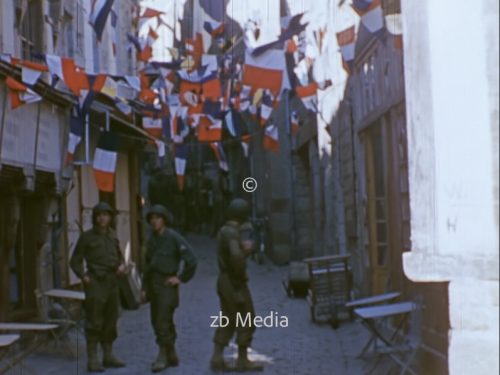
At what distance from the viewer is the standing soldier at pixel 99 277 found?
9.09m

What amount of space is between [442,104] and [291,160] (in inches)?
646

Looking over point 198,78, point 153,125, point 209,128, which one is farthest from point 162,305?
point 153,125

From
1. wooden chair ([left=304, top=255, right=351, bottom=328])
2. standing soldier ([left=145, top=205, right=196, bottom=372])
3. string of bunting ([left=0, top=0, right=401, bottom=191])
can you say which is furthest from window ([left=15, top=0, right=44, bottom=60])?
wooden chair ([left=304, top=255, right=351, bottom=328])

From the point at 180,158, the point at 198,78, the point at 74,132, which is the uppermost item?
the point at 198,78

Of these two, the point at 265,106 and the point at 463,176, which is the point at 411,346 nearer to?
the point at 463,176

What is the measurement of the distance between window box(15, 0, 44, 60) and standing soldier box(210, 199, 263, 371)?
381 cm

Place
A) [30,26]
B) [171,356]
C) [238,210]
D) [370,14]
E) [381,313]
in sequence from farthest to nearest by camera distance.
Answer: [30,26] < [171,356] < [238,210] < [370,14] < [381,313]

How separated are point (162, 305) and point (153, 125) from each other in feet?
21.9

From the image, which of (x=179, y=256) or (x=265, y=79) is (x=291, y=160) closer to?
(x=265, y=79)

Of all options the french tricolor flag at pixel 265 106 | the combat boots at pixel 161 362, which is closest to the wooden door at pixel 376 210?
the combat boots at pixel 161 362

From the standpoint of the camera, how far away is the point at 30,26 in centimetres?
1148

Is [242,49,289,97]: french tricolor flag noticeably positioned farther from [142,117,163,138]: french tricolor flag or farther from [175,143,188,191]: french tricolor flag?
[142,117,163,138]: french tricolor flag

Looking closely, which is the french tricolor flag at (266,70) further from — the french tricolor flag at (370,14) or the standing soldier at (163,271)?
the french tricolor flag at (370,14)

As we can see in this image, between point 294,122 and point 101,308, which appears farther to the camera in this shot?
point 294,122
